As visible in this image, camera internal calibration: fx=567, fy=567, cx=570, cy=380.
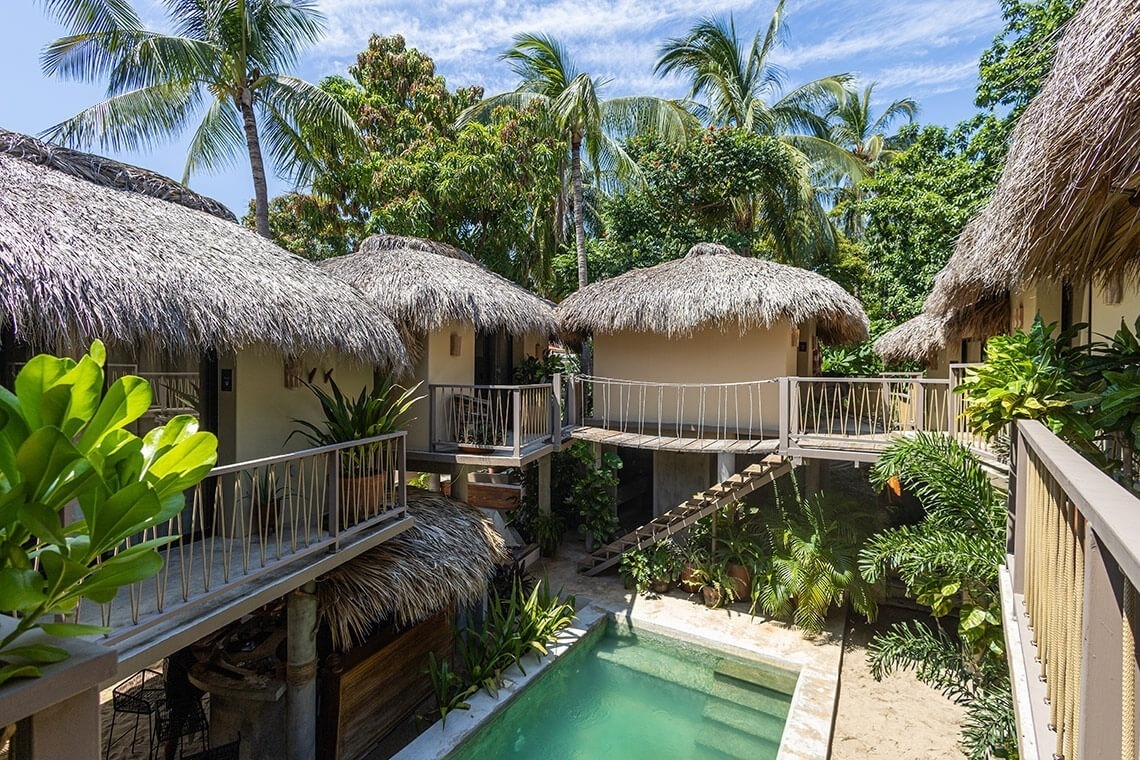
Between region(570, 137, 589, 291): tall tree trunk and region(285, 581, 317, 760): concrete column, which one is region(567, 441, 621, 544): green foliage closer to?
region(570, 137, 589, 291): tall tree trunk

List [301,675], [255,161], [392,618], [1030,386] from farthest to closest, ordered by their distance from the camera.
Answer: [255,161], [392,618], [301,675], [1030,386]

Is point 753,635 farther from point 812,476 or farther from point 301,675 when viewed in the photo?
point 301,675

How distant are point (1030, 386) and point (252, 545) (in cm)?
631

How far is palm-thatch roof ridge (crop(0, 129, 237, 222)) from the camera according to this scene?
5590mm

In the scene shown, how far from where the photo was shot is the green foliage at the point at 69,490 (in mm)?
1038

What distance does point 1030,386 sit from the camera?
3.54 meters

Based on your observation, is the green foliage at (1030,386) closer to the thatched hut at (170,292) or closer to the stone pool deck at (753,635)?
the stone pool deck at (753,635)

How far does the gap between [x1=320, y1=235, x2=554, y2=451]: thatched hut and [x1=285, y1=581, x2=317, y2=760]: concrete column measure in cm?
320

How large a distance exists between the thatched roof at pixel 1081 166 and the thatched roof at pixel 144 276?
227 inches

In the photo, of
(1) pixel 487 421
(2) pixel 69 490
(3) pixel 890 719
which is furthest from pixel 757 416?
(2) pixel 69 490

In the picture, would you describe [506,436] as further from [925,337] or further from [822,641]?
[925,337]

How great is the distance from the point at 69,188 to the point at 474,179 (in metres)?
8.87

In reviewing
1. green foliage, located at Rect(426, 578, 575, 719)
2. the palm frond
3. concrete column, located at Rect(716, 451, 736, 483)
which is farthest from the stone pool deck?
the palm frond

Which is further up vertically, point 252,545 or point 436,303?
point 436,303
